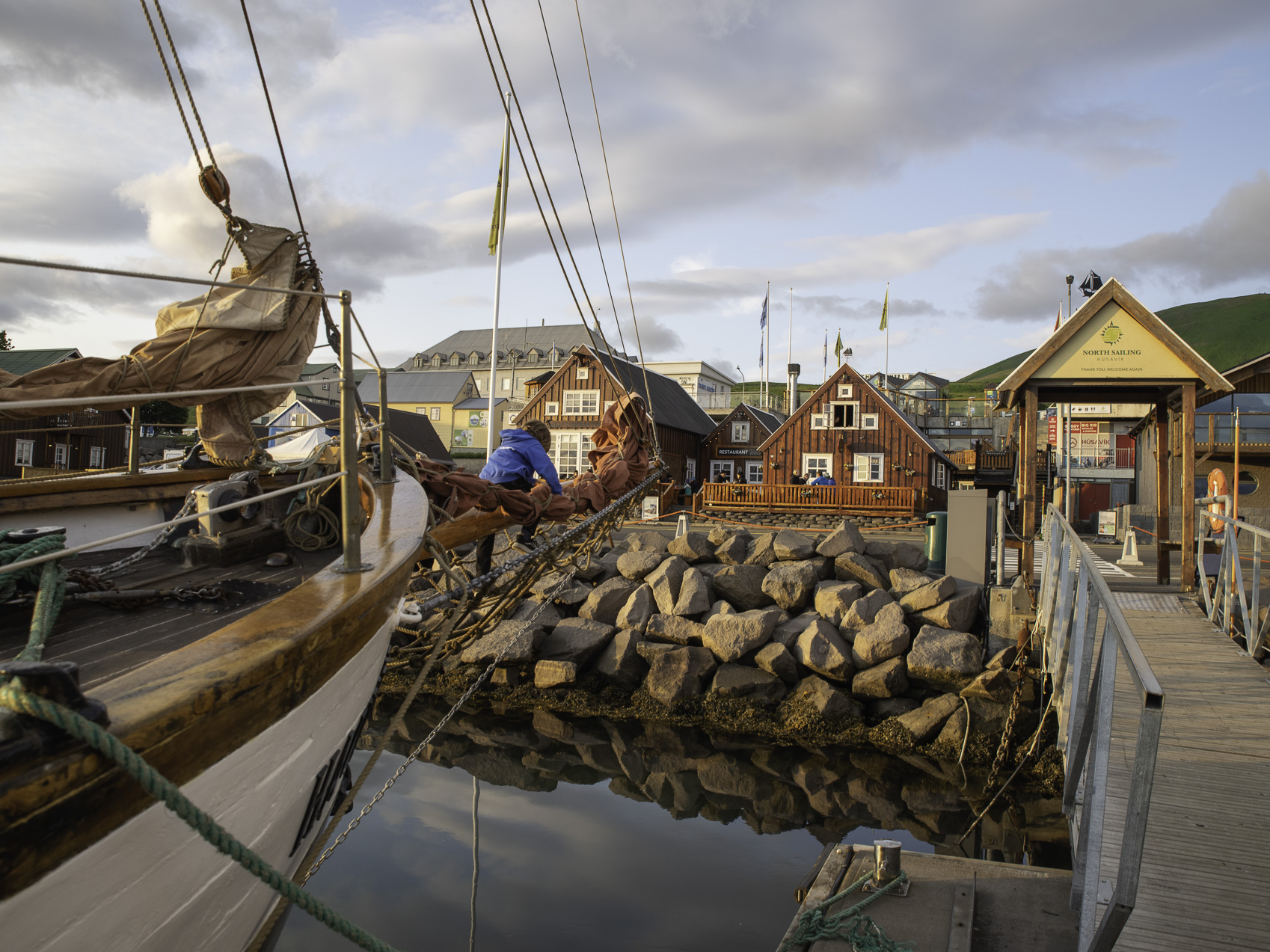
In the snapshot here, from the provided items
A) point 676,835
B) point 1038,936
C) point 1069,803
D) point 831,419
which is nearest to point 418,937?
point 676,835

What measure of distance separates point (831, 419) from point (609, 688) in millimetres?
21225

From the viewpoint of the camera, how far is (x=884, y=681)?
34.7 feet

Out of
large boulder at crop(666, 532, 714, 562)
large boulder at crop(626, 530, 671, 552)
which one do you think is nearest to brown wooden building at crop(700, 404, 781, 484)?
large boulder at crop(626, 530, 671, 552)

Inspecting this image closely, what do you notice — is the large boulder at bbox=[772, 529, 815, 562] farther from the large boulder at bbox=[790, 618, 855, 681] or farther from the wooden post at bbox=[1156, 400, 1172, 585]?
the wooden post at bbox=[1156, 400, 1172, 585]

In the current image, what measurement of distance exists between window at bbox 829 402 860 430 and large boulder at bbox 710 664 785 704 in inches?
826

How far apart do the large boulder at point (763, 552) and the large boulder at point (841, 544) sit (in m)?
0.80

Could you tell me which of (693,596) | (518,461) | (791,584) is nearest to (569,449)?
(693,596)

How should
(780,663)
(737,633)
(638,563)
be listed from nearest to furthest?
(780,663) → (737,633) → (638,563)

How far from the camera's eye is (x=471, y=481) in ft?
17.8

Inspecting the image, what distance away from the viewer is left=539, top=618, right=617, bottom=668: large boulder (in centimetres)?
1208

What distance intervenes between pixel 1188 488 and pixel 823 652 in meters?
4.83

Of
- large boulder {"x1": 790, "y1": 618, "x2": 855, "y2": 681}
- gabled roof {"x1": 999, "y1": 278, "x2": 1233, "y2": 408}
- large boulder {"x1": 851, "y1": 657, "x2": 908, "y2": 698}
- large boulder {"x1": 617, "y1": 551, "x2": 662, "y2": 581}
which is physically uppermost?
gabled roof {"x1": 999, "y1": 278, "x2": 1233, "y2": 408}

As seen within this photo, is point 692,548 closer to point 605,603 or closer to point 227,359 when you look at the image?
point 605,603

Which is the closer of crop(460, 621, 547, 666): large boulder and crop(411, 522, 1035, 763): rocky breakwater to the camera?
crop(411, 522, 1035, 763): rocky breakwater
